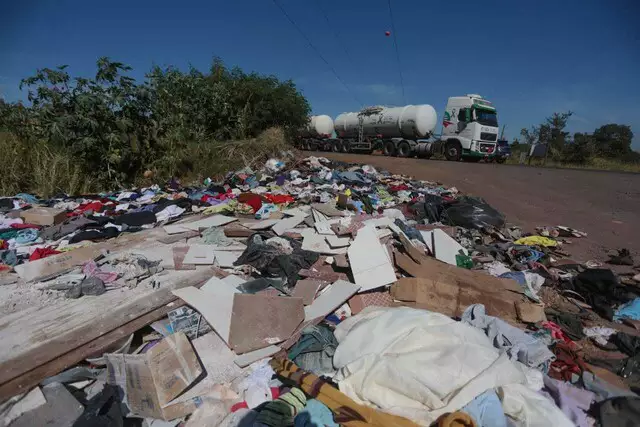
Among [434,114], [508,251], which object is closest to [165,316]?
[508,251]

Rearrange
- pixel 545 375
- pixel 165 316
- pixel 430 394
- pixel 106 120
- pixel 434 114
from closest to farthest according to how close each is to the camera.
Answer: pixel 430 394 < pixel 545 375 < pixel 165 316 < pixel 106 120 < pixel 434 114

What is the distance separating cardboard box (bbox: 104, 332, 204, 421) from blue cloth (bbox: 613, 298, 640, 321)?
12.3 ft

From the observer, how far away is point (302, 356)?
2.37 meters

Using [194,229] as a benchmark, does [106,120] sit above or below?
above

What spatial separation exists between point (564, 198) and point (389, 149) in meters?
11.0

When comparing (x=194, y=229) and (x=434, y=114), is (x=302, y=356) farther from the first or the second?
(x=434, y=114)

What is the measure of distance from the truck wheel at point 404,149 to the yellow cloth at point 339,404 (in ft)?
52.7

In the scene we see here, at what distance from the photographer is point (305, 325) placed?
8.63 feet

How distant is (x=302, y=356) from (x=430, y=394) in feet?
3.08

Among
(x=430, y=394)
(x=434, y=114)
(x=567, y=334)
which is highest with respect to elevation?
(x=434, y=114)

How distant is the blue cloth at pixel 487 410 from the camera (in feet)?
5.51

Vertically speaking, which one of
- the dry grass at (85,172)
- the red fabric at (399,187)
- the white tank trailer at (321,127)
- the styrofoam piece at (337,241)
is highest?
the white tank trailer at (321,127)

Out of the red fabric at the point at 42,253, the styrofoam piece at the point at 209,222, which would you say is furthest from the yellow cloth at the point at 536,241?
the red fabric at the point at 42,253

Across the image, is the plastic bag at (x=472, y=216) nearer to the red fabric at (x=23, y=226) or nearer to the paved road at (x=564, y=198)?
the paved road at (x=564, y=198)
